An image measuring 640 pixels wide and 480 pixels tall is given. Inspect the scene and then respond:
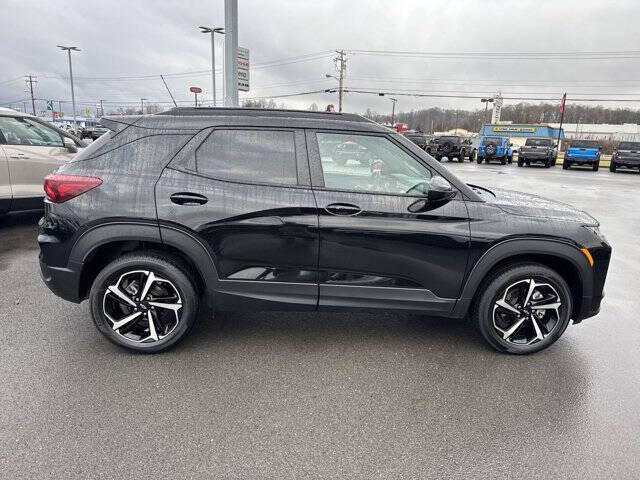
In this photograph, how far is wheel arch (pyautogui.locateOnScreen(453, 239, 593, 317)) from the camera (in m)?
3.29

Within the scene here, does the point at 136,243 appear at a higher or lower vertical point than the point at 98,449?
higher

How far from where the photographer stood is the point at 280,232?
3182mm

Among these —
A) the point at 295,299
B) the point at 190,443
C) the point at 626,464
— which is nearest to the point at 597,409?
the point at 626,464

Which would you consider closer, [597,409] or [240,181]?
[597,409]

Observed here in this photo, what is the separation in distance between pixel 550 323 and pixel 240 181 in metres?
2.66

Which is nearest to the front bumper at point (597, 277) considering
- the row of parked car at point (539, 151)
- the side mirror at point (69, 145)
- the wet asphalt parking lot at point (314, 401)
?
the wet asphalt parking lot at point (314, 401)

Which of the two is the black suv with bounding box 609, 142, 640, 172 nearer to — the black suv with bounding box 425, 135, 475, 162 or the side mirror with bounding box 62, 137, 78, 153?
the black suv with bounding box 425, 135, 475, 162

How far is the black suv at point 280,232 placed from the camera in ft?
10.4

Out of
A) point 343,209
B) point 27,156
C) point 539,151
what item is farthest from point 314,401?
point 539,151

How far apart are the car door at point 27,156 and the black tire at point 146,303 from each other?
464cm

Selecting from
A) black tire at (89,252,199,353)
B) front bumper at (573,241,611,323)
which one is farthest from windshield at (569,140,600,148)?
black tire at (89,252,199,353)

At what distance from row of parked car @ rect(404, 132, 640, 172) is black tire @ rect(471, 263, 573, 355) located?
819 inches

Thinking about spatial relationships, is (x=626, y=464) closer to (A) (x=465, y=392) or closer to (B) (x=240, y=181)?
(A) (x=465, y=392)

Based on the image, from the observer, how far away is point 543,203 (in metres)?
3.66
